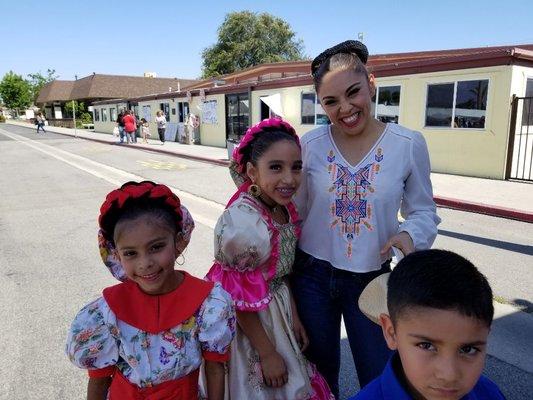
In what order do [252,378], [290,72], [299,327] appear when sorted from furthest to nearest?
[290,72] → [299,327] → [252,378]

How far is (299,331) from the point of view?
1952 mm

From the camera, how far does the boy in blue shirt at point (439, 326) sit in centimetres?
110

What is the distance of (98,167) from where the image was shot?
14531mm

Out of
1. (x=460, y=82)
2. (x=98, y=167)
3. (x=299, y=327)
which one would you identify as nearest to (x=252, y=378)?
(x=299, y=327)

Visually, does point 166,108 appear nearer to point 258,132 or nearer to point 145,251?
point 258,132

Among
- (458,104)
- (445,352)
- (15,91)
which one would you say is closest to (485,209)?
(458,104)

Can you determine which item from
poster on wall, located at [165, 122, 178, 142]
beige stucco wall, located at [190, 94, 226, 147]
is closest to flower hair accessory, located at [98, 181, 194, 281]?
beige stucco wall, located at [190, 94, 226, 147]

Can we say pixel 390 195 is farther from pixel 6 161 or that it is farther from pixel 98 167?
pixel 6 161

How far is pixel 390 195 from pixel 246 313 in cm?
74

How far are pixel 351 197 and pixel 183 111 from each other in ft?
83.3

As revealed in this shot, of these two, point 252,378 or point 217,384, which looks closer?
point 217,384

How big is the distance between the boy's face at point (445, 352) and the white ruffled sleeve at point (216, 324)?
2.32ft

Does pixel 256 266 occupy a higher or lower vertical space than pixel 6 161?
higher

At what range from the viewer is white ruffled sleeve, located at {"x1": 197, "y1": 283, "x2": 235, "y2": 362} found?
159 centimetres
